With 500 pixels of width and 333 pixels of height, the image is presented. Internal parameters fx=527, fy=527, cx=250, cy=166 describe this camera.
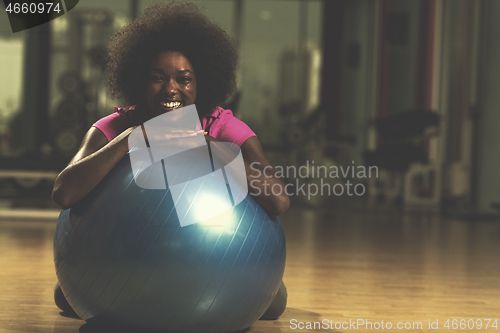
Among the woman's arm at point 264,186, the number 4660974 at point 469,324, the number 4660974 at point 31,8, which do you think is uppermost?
the number 4660974 at point 31,8

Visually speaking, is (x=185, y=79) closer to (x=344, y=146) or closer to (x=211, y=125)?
(x=211, y=125)

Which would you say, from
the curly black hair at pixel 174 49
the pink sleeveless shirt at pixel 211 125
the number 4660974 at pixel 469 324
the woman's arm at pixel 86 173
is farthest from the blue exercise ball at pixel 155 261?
the number 4660974 at pixel 469 324

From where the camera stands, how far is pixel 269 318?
1.77 m

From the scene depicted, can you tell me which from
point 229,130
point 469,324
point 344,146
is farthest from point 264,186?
point 344,146

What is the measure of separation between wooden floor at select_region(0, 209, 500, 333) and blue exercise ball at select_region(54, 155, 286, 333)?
0.94 ft

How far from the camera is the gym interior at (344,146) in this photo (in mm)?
2088

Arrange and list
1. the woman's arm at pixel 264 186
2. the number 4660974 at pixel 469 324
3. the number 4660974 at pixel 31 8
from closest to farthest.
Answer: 1. the woman's arm at pixel 264 186
2. the number 4660974 at pixel 469 324
3. the number 4660974 at pixel 31 8

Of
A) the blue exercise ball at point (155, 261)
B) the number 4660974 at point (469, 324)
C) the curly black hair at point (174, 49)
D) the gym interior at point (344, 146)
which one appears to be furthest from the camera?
the gym interior at point (344, 146)

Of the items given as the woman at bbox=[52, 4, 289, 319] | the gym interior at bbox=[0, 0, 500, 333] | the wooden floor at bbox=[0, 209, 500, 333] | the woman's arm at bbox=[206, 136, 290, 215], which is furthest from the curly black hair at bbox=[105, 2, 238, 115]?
the wooden floor at bbox=[0, 209, 500, 333]

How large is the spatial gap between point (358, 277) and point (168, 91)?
1429mm

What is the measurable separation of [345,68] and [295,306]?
26.7 ft

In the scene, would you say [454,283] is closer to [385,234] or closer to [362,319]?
[362,319]

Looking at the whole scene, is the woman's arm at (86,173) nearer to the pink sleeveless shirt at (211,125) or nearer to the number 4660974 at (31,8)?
the pink sleeveless shirt at (211,125)

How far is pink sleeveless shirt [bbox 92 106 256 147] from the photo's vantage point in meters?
1.54
